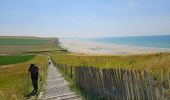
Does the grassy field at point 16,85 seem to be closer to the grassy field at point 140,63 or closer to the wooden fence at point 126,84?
the wooden fence at point 126,84

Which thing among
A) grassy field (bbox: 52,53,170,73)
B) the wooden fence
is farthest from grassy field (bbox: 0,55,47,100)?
grassy field (bbox: 52,53,170,73)

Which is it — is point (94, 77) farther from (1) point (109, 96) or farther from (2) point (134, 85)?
(2) point (134, 85)

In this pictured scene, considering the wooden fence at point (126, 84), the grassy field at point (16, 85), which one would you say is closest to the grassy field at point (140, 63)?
the wooden fence at point (126, 84)

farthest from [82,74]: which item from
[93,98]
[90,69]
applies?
[93,98]

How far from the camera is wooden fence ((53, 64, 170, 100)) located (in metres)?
8.45

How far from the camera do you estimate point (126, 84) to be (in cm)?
1027

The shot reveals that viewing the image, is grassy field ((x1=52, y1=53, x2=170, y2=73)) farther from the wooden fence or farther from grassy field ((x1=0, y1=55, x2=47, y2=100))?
grassy field ((x1=0, y1=55, x2=47, y2=100))

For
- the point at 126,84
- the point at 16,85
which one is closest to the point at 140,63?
the point at 16,85

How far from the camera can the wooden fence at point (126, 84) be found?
845 cm

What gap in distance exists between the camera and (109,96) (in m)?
12.5

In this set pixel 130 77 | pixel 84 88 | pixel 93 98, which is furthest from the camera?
pixel 84 88

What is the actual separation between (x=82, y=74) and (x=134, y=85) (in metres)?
8.75

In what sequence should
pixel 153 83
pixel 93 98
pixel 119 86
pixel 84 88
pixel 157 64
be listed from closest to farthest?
pixel 153 83 < pixel 119 86 < pixel 93 98 < pixel 84 88 < pixel 157 64

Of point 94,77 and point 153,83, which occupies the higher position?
point 153,83
